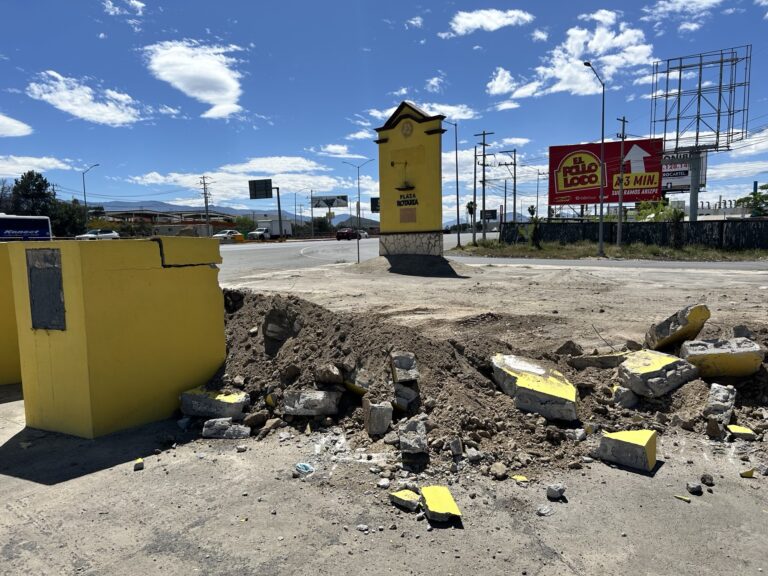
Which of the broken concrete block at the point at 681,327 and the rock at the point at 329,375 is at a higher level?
the broken concrete block at the point at 681,327

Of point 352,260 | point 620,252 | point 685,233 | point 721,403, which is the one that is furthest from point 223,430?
point 685,233

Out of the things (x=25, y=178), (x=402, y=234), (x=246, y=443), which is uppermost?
(x=25, y=178)

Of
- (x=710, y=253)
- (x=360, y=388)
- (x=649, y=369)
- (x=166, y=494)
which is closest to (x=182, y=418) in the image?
(x=166, y=494)

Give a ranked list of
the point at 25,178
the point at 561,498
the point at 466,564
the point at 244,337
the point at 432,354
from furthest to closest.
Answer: the point at 25,178 < the point at 244,337 < the point at 432,354 < the point at 561,498 < the point at 466,564

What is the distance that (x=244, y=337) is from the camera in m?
6.63

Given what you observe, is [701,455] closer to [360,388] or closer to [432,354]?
[432,354]

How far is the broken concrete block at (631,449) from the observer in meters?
4.04

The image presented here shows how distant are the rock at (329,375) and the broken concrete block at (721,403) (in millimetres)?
3479

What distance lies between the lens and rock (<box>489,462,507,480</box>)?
12.9ft

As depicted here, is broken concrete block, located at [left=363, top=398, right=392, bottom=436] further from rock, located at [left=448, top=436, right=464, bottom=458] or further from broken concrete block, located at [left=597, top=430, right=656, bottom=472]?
broken concrete block, located at [left=597, top=430, right=656, bottom=472]

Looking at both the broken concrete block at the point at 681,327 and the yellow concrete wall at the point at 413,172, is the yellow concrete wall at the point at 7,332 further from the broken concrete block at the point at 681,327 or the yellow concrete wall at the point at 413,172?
the yellow concrete wall at the point at 413,172

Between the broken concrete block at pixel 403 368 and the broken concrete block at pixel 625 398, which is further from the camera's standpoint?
the broken concrete block at pixel 625 398

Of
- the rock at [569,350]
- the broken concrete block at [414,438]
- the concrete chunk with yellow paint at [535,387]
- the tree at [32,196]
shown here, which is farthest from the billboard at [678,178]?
the tree at [32,196]

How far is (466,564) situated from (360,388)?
2331 millimetres
